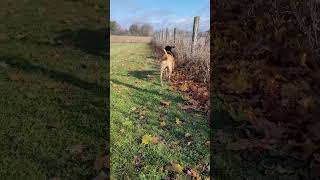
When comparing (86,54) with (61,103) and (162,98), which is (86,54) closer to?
(61,103)

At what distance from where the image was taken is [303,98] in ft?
19.6

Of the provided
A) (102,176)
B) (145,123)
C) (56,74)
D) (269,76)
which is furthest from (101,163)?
(56,74)

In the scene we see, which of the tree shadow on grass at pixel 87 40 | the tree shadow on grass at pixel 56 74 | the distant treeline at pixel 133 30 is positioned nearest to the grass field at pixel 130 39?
the distant treeline at pixel 133 30

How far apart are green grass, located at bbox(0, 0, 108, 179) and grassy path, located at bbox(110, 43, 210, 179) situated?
344 millimetres

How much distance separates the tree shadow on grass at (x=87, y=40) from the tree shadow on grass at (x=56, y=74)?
4.06ft

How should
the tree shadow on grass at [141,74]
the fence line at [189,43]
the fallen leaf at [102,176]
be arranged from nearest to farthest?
the fallen leaf at [102,176] → the fence line at [189,43] → the tree shadow on grass at [141,74]

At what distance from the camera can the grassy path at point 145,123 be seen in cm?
527

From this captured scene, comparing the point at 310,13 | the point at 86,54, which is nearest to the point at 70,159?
the point at 310,13

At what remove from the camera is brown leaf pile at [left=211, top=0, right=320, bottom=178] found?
18.5ft

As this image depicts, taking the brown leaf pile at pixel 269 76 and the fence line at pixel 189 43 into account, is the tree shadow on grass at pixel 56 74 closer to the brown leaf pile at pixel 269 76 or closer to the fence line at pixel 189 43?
the brown leaf pile at pixel 269 76

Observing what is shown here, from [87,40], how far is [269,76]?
5.42 meters

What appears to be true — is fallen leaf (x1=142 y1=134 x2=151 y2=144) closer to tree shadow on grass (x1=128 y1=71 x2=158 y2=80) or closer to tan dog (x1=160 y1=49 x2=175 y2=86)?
tan dog (x1=160 y1=49 x2=175 y2=86)

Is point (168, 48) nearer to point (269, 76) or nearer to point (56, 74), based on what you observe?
point (269, 76)

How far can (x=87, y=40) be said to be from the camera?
11375 millimetres
